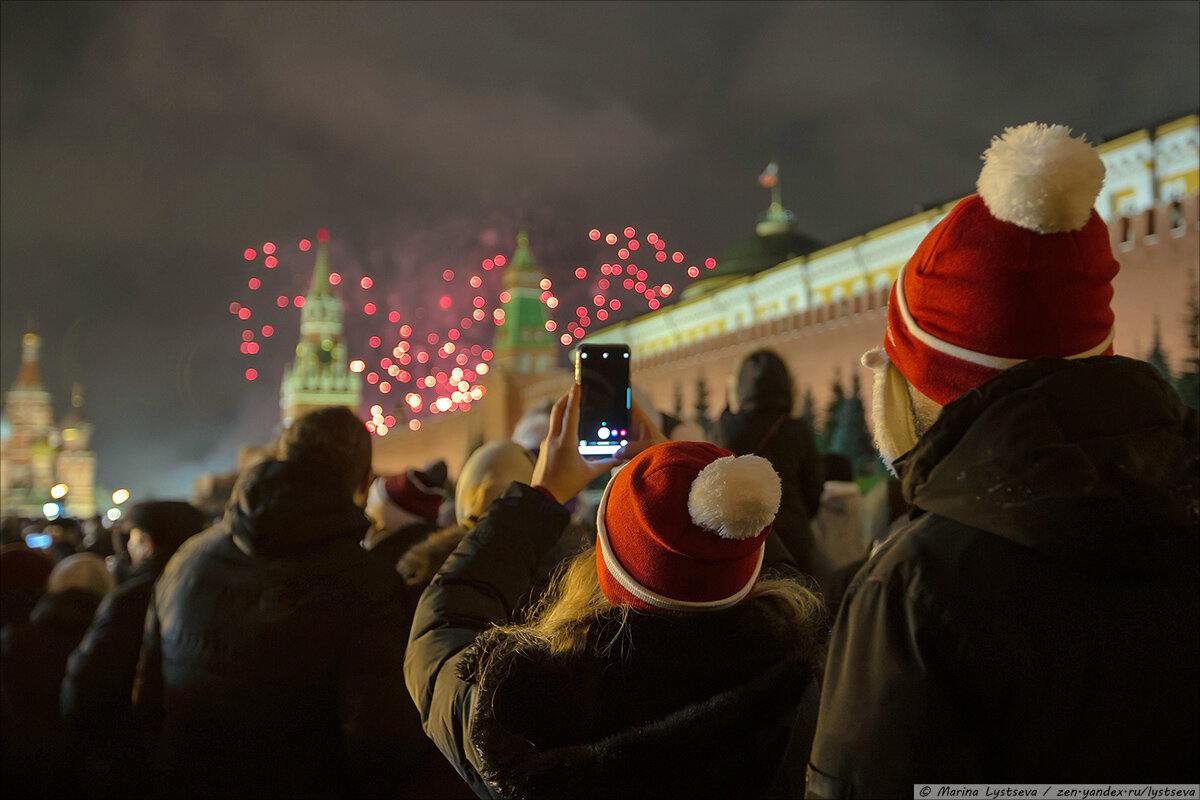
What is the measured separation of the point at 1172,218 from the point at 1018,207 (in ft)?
51.4

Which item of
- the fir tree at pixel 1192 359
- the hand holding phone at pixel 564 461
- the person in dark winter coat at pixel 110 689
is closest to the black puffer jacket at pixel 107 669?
the person in dark winter coat at pixel 110 689

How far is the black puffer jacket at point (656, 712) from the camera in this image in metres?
1.16

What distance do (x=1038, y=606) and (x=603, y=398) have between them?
1.02 metres

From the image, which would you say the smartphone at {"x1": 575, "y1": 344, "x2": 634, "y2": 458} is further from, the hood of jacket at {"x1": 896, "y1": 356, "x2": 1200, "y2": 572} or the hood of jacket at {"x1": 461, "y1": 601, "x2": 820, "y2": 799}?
the hood of jacket at {"x1": 896, "y1": 356, "x2": 1200, "y2": 572}

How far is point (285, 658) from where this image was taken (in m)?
1.92

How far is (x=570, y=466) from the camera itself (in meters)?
1.73

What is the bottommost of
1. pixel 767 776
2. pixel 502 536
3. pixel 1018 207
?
pixel 767 776

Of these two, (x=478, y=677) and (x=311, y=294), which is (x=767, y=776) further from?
(x=311, y=294)

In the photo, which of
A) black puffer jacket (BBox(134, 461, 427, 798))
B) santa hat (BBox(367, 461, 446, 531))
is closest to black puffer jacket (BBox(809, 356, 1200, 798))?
black puffer jacket (BBox(134, 461, 427, 798))

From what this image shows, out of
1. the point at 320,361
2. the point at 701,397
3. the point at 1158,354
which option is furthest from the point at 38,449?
the point at 1158,354

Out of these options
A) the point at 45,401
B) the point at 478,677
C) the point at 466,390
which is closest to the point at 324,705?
the point at 478,677

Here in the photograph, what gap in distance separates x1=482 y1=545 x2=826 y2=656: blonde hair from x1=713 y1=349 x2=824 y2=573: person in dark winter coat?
1.62 m

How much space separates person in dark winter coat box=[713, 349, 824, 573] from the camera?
2.96m

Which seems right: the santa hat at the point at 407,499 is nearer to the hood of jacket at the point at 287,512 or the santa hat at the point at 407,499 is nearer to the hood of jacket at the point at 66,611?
the hood of jacket at the point at 66,611
